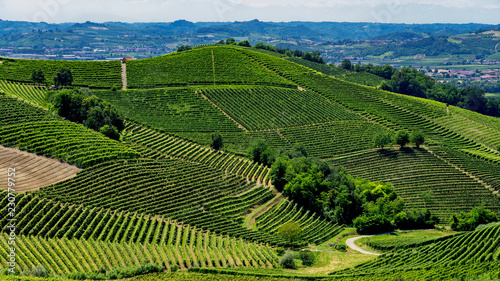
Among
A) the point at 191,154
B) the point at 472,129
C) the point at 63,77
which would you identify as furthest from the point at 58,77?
the point at 472,129

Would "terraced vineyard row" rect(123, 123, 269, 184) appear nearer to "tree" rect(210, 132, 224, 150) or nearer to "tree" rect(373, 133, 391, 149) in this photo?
"tree" rect(210, 132, 224, 150)

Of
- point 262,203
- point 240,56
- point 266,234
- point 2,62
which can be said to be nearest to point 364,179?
point 262,203

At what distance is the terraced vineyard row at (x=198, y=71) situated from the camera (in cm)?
12850

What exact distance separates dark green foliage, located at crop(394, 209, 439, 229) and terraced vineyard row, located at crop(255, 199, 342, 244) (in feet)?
34.6

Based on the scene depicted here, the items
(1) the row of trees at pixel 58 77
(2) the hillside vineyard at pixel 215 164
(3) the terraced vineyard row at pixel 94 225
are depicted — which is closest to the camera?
(3) the terraced vineyard row at pixel 94 225

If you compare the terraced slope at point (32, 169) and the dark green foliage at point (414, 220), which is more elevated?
the terraced slope at point (32, 169)

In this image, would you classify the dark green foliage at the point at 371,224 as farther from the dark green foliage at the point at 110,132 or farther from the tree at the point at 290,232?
the dark green foliage at the point at 110,132

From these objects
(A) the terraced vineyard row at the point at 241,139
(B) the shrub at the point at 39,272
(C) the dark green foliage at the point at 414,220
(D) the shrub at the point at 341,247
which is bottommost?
(C) the dark green foliage at the point at 414,220

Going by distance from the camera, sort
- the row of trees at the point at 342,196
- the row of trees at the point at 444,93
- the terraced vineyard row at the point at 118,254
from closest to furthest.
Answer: the terraced vineyard row at the point at 118,254, the row of trees at the point at 342,196, the row of trees at the point at 444,93

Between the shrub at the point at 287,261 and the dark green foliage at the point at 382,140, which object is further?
the dark green foliage at the point at 382,140

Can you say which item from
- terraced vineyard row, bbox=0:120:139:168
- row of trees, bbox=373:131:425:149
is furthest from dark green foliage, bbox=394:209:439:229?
terraced vineyard row, bbox=0:120:139:168

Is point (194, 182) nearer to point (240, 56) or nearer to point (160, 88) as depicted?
point (160, 88)

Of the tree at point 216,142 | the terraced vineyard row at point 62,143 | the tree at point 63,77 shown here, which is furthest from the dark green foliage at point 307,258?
the tree at point 63,77

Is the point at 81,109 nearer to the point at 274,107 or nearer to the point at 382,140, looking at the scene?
the point at 274,107
